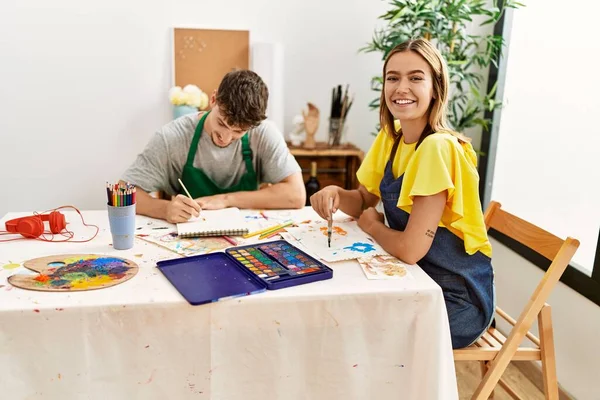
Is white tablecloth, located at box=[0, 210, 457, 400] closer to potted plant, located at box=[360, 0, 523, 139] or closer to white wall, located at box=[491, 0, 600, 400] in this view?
white wall, located at box=[491, 0, 600, 400]

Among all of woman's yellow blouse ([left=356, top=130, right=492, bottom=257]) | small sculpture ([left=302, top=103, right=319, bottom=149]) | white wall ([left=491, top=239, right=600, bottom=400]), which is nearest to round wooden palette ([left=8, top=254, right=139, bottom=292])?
woman's yellow blouse ([left=356, top=130, right=492, bottom=257])

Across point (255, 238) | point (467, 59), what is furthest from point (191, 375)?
point (467, 59)

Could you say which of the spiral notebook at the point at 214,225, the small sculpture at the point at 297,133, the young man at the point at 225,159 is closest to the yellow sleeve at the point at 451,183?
the spiral notebook at the point at 214,225

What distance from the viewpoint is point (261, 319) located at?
1.31 metres

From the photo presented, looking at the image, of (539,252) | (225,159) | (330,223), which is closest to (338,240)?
(330,223)

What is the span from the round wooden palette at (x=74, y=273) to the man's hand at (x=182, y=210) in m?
0.32

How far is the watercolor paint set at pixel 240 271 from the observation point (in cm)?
130

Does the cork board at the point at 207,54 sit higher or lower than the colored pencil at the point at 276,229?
higher

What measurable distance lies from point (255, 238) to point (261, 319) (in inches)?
16.9

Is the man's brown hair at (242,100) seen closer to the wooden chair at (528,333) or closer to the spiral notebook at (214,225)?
the spiral notebook at (214,225)

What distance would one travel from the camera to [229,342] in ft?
4.30

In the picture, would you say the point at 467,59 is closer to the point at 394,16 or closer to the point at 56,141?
the point at 394,16

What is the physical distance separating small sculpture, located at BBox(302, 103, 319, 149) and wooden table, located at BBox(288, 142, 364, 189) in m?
0.04

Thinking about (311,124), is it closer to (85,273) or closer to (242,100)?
(242,100)
